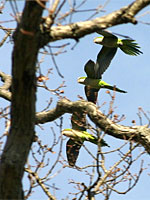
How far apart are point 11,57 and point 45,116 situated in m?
2.16

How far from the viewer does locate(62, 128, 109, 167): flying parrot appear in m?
5.54

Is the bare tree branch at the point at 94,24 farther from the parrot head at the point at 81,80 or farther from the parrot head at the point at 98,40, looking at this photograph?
the parrot head at the point at 81,80

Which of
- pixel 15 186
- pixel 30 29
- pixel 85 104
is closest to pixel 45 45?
pixel 30 29

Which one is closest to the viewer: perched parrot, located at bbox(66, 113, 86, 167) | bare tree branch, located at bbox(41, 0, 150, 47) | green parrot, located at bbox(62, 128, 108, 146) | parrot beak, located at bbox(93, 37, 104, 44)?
bare tree branch, located at bbox(41, 0, 150, 47)

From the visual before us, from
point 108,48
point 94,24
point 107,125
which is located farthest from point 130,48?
point 94,24

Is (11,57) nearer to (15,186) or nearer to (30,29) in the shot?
(30,29)

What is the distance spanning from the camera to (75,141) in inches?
224

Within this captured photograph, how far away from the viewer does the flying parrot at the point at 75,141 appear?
18.2ft

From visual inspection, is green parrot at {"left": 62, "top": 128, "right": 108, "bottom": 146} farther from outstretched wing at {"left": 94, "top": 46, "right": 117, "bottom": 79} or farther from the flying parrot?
outstretched wing at {"left": 94, "top": 46, "right": 117, "bottom": 79}

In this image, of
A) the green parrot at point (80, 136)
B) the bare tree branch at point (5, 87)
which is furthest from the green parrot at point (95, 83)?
the bare tree branch at point (5, 87)

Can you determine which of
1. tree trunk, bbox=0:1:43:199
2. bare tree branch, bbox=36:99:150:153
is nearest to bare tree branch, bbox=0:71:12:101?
bare tree branch, bbox=36:99:150:153

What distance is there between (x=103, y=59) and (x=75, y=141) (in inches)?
52.5

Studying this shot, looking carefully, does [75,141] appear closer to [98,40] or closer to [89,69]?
[89,69]

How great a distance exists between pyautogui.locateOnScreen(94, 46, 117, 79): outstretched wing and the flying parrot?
3.12 ft
